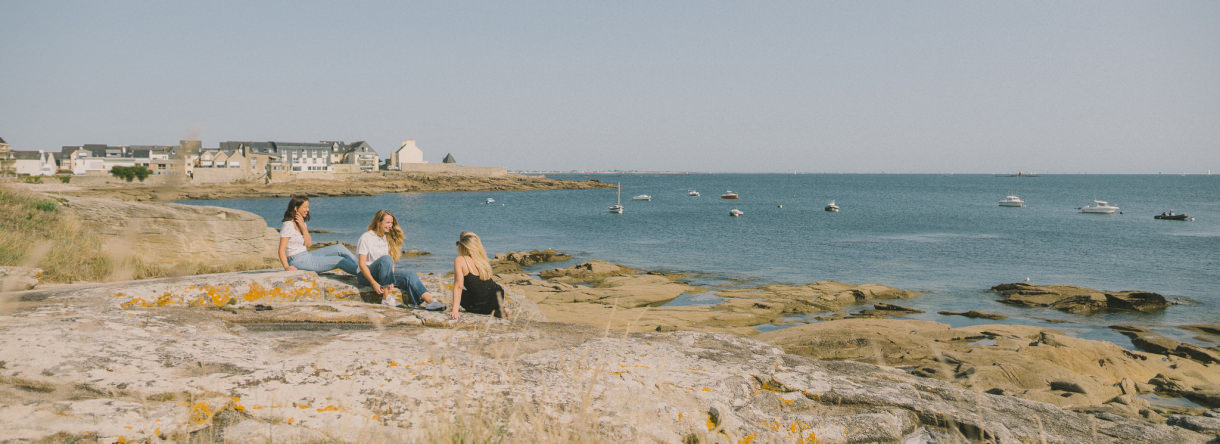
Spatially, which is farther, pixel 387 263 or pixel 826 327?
pixel 826 327

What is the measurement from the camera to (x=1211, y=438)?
629 centimetres

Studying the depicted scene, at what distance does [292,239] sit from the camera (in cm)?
1011

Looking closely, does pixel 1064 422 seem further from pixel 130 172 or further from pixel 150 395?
pixel 130 172

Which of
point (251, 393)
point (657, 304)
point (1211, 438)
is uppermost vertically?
point (251, 393)

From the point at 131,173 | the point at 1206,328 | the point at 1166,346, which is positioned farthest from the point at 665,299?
the point at 131,173

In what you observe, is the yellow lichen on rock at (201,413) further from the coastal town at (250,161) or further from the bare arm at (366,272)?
the coastal town at (250,161)

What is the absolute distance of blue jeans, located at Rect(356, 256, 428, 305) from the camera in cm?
931

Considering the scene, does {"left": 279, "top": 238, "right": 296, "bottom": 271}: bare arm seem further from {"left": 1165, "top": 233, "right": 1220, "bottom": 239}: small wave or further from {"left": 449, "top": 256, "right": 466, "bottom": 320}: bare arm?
{"left": 1165, "top": 233, "right": 1220, "bottom": 239}: small wave

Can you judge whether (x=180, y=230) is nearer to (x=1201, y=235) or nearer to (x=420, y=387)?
(x=420, y=387)

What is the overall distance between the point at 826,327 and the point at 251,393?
14.4 metres

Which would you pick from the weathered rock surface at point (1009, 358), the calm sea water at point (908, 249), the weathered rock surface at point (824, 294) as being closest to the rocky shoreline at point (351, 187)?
the calm sea water at point (908, 249)

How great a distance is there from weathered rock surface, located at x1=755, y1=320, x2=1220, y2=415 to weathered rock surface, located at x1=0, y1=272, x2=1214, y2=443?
519 cm

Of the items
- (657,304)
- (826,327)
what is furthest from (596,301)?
(826,327)

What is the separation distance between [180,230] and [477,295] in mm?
12256
